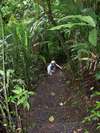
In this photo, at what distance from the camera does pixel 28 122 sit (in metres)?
3.39

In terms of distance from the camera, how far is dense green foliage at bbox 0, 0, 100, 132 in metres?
3.33

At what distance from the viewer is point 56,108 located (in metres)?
3.49

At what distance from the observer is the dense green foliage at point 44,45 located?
10.9 ft

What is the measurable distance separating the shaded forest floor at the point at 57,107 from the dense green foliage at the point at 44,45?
5.6 inches

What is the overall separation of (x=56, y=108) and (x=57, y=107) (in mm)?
16

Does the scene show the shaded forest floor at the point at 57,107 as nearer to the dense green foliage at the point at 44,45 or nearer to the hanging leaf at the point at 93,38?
the dense green foliage at the point at 44,45

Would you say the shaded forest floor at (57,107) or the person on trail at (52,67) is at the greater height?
the person on trail at (52,67)

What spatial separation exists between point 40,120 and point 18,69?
677 millimetres

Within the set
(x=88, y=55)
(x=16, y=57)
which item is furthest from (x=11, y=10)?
(x=88, y=55)

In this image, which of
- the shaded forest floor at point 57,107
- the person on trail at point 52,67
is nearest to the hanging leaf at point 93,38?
the shaded forest floor at point 57,107

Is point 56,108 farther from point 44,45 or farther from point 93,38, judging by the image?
point 44,45

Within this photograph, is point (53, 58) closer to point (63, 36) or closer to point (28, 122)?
point (63, 36)

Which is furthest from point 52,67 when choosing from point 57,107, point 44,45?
point 57,107

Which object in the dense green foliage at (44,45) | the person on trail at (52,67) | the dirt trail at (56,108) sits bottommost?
the dirt trail at (56,108)
